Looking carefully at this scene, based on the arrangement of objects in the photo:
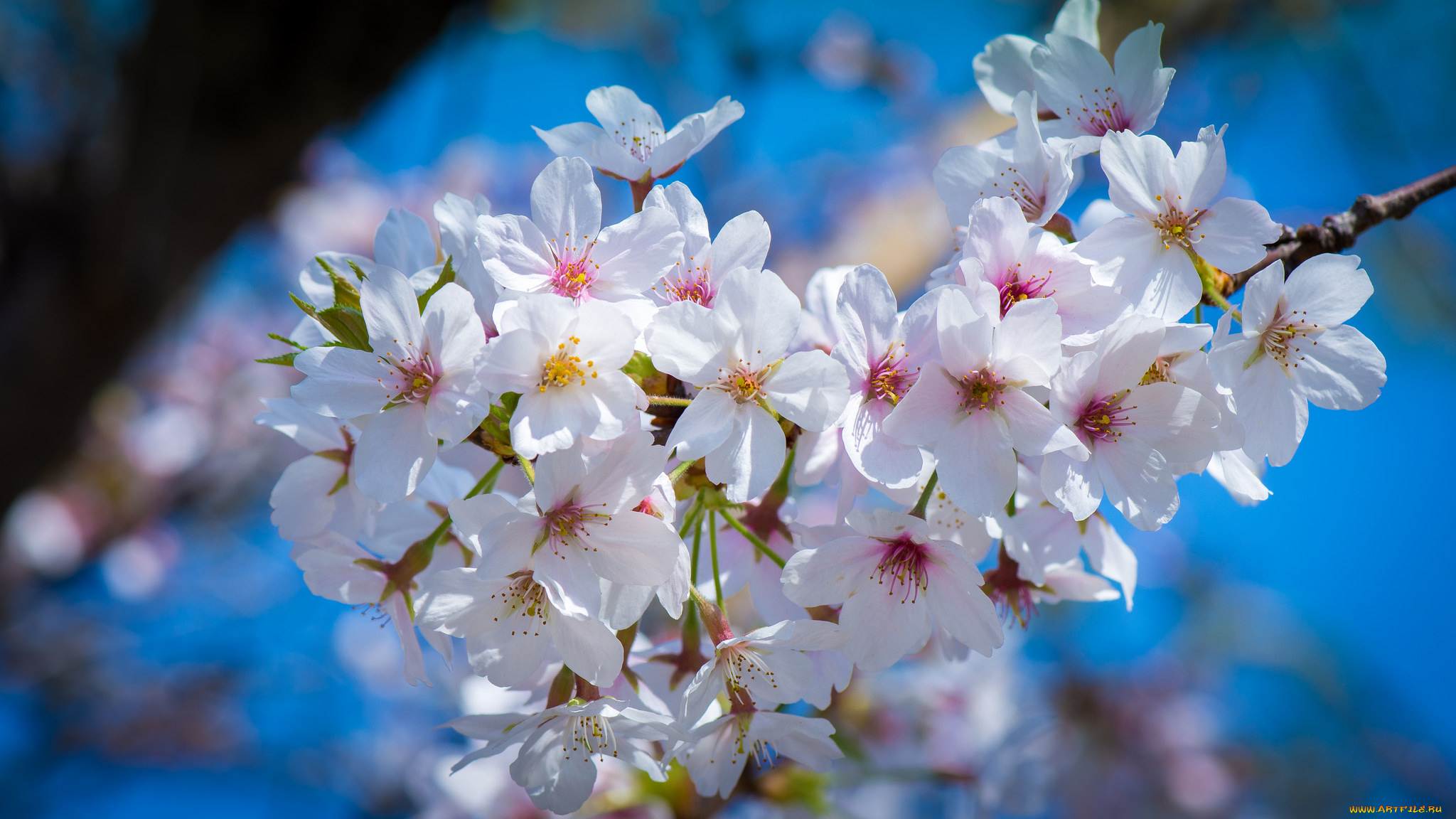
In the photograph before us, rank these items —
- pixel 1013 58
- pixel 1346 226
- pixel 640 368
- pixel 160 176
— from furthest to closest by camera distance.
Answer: pixel 160 176, pixel 1013 58, pixel 1346 226, pixel 640 368

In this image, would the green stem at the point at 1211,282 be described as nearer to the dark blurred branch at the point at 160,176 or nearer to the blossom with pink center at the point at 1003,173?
the blossom with pink center at the point at 1003,173

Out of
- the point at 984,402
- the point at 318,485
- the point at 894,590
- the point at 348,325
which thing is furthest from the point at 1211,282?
the point at 318,485

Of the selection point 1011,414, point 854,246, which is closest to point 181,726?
point 854,246

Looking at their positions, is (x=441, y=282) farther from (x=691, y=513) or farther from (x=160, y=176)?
(x=160, y=176)

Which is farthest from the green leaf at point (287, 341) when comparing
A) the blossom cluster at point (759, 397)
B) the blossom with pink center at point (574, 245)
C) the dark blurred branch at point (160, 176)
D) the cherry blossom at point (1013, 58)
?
the dark blurred branch at point (160, 176)

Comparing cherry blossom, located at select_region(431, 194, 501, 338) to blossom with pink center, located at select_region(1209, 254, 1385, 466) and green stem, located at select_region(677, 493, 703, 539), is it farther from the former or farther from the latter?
blossom with pink center, located at select_region(1209, 254, 1385, 466)

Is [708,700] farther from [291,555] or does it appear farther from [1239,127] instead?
[1239,127]
